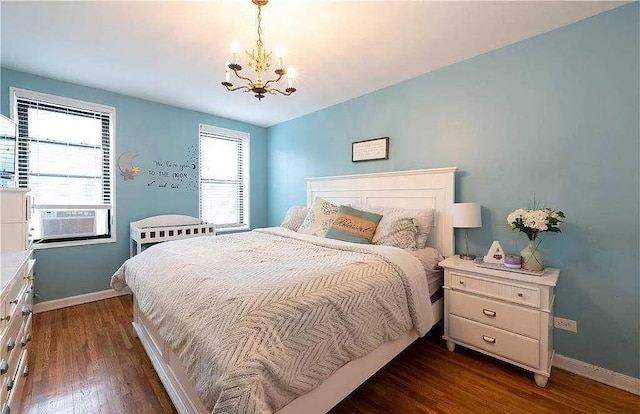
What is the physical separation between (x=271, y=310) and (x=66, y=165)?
338 centimetres

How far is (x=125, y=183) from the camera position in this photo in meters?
3.32

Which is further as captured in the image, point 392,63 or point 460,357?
point 392,63

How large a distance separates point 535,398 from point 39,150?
4.81 m

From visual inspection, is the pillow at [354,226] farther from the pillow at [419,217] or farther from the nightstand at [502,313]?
the nightstand at [502,313]

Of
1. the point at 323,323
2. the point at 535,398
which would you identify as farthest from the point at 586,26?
the point at 323,323

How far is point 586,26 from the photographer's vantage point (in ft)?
6.15

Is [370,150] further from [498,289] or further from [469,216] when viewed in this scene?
[498,289]

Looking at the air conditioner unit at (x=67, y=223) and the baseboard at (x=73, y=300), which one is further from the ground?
the air conditioner unit at (x=67, y=223)

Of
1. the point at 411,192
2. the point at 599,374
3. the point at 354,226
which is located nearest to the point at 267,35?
the point at 354,226

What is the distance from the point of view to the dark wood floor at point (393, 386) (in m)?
1.56

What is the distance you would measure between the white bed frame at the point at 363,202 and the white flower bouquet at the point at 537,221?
573 millimetres

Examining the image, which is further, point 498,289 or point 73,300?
point 73,300

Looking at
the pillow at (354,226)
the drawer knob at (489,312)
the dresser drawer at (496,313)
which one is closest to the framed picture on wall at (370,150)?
the pillow at (354,226)

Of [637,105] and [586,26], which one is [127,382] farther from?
[586,26]
